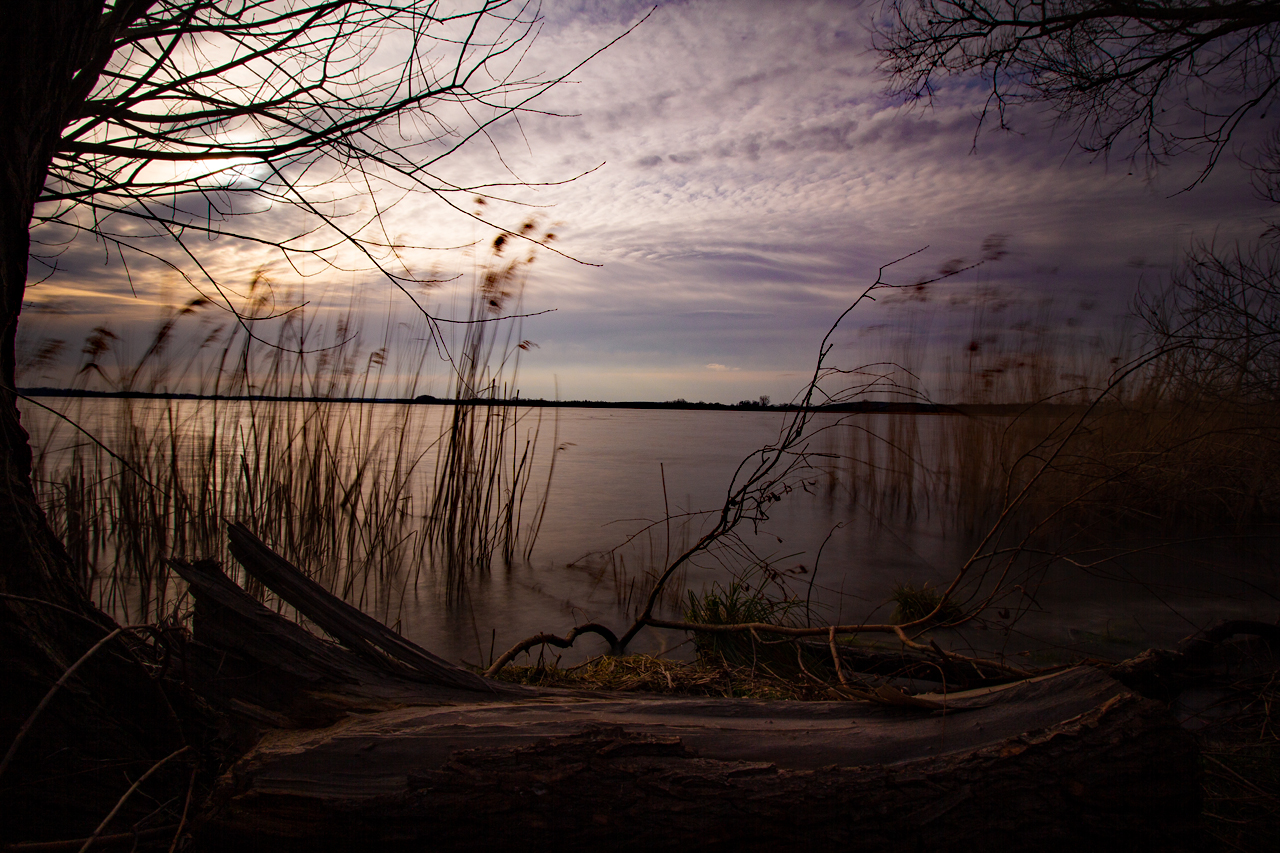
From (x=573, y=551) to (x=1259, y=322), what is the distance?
15.3 ft

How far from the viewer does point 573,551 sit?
4.32 m

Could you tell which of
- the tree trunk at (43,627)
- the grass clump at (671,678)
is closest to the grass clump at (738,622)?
the grass clump at (671,678)

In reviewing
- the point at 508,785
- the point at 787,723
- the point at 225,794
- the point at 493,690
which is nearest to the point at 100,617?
the point at 225,794

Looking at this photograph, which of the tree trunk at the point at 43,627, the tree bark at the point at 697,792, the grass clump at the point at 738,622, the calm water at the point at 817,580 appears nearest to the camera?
the tree bark at the point at 697,792

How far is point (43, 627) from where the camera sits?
3.19 feet

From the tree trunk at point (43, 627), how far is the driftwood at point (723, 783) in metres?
0.29

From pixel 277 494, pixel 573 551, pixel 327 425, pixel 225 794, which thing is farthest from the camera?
pixel 573 551

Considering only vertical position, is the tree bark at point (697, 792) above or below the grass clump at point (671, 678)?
above

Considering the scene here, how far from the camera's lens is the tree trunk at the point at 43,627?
35.8 inches

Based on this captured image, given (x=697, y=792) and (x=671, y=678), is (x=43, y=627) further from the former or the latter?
(x=671, y=678)

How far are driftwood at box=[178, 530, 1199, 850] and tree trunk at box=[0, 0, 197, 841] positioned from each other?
0.94 feet

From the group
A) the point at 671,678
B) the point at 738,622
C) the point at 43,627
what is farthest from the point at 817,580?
the point at 43,627

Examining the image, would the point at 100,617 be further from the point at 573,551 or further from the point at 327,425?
the point at 573,551

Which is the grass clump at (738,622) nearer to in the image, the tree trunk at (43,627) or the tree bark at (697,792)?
the tree bark at (697,792)
